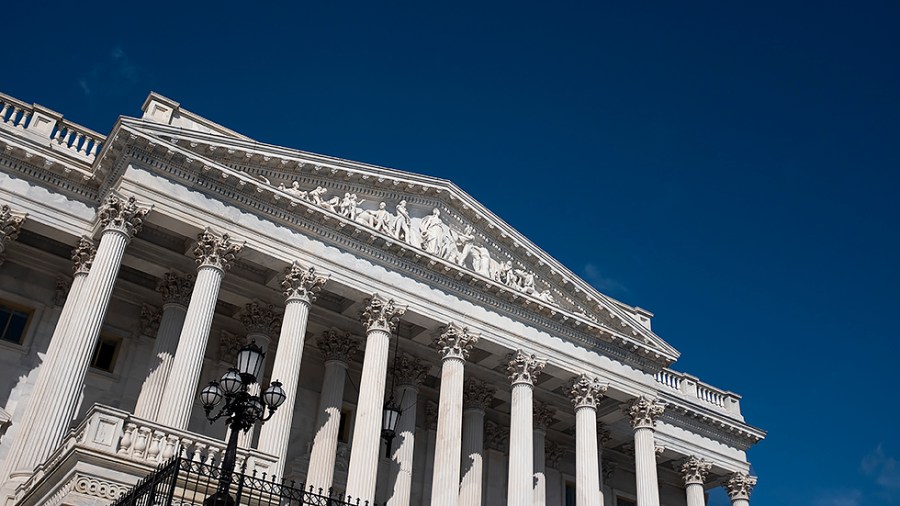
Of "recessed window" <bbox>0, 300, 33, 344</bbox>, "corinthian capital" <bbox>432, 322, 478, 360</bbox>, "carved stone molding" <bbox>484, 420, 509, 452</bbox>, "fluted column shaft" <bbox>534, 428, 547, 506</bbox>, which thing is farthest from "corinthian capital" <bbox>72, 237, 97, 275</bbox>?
"fluted column shaft" <bbox>534, 428, 547, 506</bbox>

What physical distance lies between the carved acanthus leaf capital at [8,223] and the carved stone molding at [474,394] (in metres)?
16.6

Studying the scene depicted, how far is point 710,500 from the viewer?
41594mm

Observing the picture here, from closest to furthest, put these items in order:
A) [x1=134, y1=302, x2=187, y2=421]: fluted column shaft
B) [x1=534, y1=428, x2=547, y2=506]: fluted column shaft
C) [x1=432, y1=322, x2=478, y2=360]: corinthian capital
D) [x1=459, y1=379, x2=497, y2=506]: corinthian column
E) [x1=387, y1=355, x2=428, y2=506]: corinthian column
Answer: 1. [x1=134, y1=302, x2=187, y2=421]: fluted column shaft
2. [x1=387, y1=355, x2=428, y2=506]: corinthian column
3. [x1=432, y1=322, x2=478, y2=360]: corinthian capital
4. [x1=459, y1=379, x2=497, y2=506]: corinthian column
5. [x1=534, y1=428, x2=547, y2=506]: fluted column shaft

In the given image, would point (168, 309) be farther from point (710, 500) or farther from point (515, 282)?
point (710, 500)

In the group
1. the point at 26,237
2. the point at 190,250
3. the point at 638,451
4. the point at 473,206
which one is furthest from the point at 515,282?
the point at 26,237

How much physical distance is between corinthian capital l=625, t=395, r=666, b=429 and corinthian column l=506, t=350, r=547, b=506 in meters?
4.56

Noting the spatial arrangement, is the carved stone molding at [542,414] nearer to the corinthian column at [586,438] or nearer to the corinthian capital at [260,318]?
the corinthian column at [586,438]

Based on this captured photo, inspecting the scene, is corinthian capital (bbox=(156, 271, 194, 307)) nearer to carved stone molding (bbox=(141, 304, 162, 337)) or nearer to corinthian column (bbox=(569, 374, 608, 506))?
carved stone molding (bbox=(141, 304, 162, 337))

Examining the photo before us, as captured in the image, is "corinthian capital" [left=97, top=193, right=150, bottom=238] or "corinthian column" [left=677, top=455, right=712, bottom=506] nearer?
"corinthian capital" [left=97, top=193, right=150, bottom=238]

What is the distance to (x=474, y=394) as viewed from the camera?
33656mm

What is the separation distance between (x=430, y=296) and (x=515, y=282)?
14.0 ft

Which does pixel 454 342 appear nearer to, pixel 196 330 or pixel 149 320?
pixel 196 330

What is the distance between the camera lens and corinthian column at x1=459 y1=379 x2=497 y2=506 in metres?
31.2

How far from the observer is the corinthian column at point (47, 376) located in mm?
21406
